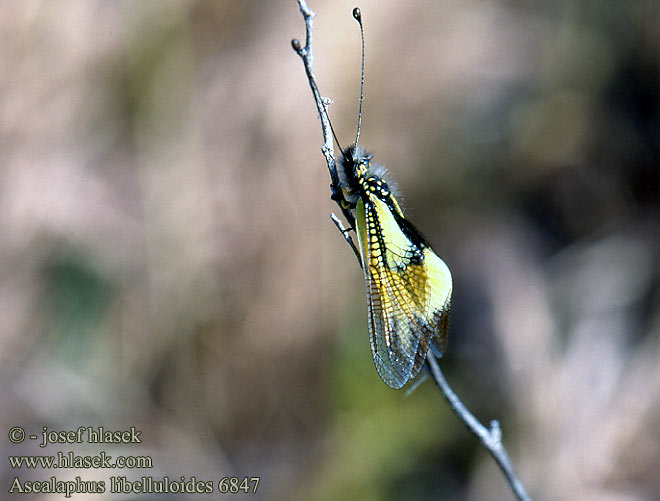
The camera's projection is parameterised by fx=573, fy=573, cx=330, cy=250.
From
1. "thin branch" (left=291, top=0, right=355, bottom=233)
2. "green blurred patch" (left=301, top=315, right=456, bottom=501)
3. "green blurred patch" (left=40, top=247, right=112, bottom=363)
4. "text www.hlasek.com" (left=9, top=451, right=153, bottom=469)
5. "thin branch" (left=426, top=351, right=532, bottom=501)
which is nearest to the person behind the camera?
"thin branch" (left=291, top=0, right=355, bottom=233)

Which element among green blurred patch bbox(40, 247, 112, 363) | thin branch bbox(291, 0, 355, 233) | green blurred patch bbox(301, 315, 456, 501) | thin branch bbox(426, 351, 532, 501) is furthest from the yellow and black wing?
green blurred patch bbox(40, 247, 112, 363)

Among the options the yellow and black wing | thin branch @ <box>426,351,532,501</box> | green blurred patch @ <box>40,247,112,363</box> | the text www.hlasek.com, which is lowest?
thin branch @ <box>426,351,532,501</box>

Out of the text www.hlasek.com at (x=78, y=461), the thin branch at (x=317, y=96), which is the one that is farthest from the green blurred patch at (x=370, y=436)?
the thin branch at (x=317, y=96)

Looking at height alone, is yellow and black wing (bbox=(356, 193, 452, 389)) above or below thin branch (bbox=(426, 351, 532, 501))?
above

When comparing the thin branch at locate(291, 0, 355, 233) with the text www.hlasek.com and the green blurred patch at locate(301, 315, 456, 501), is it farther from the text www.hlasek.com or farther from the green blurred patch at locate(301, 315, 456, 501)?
the text www.hlasek.com

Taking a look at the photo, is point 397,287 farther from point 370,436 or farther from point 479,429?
point 370,436

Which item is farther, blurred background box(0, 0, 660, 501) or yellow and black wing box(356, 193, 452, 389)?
blurred background box(0, 0, 660, 501)

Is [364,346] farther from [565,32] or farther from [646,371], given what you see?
[565,32]
